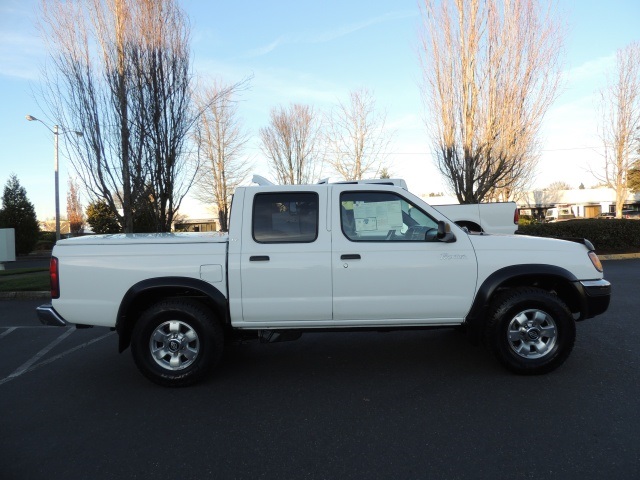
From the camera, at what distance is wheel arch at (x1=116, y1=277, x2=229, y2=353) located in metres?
4.02

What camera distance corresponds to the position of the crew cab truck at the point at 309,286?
406cm

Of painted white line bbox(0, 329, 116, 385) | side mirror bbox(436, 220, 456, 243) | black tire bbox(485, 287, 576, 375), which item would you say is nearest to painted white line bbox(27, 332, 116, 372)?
painted white line bbox(0, 329, 116, 385)

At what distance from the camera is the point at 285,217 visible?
4.25m

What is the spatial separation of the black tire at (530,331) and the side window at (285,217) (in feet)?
6.31

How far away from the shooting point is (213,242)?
163 inches

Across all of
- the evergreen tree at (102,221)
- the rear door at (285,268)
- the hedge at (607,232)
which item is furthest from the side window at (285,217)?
the evergreen tree at (102,221)

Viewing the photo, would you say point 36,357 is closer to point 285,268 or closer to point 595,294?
point 285,268

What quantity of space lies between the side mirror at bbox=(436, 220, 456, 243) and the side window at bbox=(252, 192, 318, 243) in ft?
3.81

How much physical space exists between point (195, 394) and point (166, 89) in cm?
758

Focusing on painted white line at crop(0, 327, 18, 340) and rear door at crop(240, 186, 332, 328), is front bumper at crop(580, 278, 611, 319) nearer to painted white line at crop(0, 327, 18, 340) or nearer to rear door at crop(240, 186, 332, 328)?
rear door at crop(240, 186, 332, 328)

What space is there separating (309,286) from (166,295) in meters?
1.40

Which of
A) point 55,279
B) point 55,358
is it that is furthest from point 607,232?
point 55,279

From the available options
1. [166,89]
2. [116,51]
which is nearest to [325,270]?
[166,89]

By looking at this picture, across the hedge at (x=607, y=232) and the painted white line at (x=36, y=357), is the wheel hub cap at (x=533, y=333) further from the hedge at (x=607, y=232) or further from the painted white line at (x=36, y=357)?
the hedge at (x=607, y=232)
